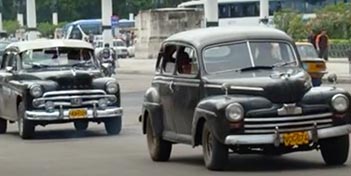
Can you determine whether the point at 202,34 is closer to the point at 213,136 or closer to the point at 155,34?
the point at 213,136

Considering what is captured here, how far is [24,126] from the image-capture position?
22.4 m

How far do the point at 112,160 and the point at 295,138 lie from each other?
410cm

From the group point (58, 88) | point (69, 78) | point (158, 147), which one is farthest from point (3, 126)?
point (158, 147)

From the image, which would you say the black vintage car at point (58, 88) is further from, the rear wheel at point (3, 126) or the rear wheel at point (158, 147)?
the rear wheel at point (158, 147)

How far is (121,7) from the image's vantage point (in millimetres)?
129375

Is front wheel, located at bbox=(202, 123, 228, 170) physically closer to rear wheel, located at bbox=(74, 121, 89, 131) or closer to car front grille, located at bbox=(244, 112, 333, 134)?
car front grille, located at bbox=(244, 112, 333, 134)

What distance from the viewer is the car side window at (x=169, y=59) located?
16.5 meters

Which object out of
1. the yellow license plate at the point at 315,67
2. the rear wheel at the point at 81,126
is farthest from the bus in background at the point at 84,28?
the rear wheel at the point at 81,126

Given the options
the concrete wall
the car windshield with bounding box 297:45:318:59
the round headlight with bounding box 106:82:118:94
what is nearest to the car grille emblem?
the round headlight with bounding box 106:82:118:94

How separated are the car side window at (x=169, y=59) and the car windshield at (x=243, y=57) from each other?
1.10m

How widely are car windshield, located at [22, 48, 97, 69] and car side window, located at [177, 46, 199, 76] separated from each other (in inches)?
272

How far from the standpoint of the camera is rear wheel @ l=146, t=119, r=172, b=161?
54.5 feet

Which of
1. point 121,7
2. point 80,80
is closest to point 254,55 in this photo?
point 80,80

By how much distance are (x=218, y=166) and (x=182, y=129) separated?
136cm
